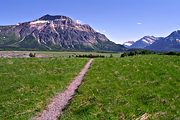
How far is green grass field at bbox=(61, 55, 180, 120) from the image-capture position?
25266mm

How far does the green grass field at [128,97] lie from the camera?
25.3 meters

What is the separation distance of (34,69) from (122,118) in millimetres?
32481

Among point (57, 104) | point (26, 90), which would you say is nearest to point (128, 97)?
point (57, 104)

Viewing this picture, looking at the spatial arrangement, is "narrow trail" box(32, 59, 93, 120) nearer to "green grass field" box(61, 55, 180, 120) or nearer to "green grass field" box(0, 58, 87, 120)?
"green grass field" box(0, 58, 87, 120)

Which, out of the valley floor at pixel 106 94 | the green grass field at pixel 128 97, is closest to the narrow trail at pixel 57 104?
the valley floor at pixel 106 94

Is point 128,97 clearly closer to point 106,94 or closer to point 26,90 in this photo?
point 106,94

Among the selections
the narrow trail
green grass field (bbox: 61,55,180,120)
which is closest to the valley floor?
green grass field (bbox: 61,55,180,120)

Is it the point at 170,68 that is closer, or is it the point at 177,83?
the point at 177,83

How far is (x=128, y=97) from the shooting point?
1187 inches

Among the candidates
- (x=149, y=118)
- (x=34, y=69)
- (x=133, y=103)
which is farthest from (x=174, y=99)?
(x=34, y=69)

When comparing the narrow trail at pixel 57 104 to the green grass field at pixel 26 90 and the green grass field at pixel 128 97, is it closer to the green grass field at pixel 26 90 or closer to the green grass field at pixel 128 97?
the green grass field at pixel 26 90

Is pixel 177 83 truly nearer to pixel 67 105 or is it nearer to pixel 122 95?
pixel 122 95

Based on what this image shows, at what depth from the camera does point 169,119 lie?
23.5m

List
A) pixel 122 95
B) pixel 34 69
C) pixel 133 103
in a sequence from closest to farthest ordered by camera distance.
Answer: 1. pixel 133 103
2. pixel 122 95
3. pixel 34 69
